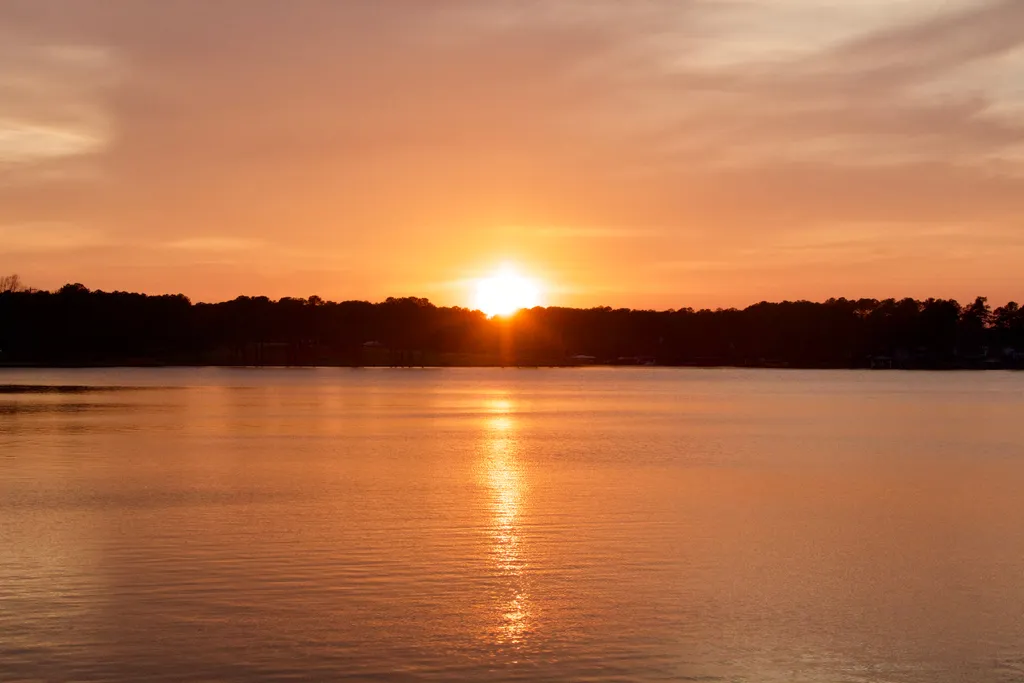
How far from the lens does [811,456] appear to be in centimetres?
4531

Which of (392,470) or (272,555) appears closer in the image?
(272,555)

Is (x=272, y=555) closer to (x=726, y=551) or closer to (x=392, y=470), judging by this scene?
(x=726, y=551)

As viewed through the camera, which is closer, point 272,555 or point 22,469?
point 272,555

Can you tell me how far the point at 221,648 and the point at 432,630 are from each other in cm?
296

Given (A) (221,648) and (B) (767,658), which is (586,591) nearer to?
(B) (767,658)

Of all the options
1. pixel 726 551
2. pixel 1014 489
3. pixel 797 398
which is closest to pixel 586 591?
pixel 726 551

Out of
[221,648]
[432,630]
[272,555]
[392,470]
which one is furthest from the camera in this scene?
[392,470]

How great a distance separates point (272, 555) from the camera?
70.5ft

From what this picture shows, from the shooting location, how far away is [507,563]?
21.1m

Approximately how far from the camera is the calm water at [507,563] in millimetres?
14641

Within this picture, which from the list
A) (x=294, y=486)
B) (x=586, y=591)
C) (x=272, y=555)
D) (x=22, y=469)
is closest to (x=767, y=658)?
(x=586, y=591)

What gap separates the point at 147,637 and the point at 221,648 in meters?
1.32

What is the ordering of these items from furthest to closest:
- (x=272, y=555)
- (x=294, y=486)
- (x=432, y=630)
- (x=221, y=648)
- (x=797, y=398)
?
1. (x=797, y=398)
2. (x=294, y=486)
3. (x=272, y=555)
4. (x=432, y=630)
5. (x=221, y=648)

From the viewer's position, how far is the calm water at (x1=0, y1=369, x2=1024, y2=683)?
576 inches
